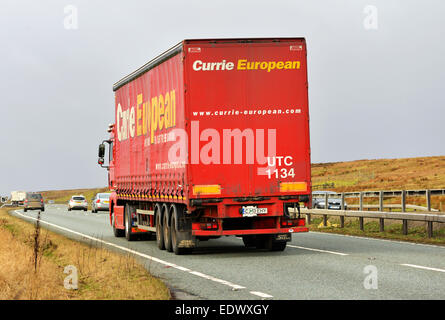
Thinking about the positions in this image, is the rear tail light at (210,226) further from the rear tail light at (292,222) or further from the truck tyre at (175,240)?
the rear tail light at (292,222)

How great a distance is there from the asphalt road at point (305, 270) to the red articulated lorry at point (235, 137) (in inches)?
32.6

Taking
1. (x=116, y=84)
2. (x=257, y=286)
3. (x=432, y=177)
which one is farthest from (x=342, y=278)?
(x=432, y=177)

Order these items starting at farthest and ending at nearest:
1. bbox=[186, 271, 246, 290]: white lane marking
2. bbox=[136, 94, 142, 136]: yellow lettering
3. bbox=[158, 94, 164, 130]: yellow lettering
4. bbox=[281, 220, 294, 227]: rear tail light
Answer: bbox=[136, 94, 142, 136]: yellow lettering
bbox=[158, 94, 164, 130]: yellow lettering
bbox=[281, 220, 294, 227]: rear tail light
bbox=[186, 271, 246, 290]: white lane marking

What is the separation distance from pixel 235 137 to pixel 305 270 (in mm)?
3724

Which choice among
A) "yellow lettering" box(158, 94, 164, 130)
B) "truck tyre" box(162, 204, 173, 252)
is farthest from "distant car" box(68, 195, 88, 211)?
"yellow lettering" box(158, 94, 164, 130)

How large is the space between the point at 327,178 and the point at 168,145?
8247 cm

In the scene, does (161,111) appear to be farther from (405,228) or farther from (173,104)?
(405,228)

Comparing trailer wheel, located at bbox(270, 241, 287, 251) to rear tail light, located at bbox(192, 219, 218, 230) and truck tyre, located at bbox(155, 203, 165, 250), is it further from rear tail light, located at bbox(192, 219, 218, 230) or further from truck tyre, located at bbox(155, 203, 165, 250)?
truck tyre, located at bbox(155, 203, 165, 250)

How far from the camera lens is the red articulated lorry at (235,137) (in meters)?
16.7

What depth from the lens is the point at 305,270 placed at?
14.1 meters

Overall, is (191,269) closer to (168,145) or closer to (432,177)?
(168,145)

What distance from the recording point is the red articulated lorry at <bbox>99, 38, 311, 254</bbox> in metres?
16.7

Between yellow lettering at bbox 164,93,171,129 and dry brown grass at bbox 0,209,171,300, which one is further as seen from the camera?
yellow lettering at bbox 164,93,171,129

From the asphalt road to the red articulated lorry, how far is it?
32.6 inches
